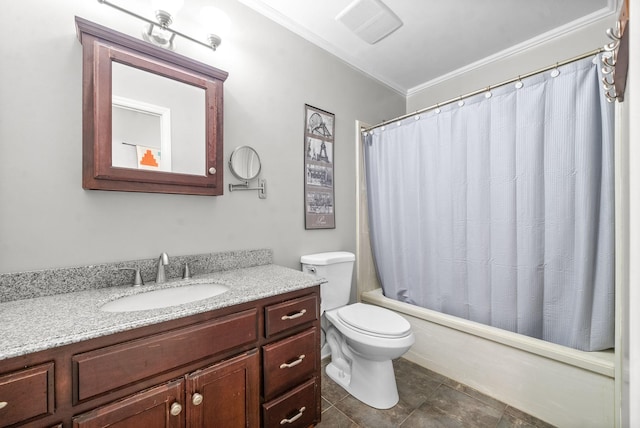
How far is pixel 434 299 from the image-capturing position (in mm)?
2012

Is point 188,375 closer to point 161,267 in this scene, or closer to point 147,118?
point 161,267

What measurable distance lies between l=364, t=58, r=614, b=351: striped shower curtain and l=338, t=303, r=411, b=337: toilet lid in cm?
52

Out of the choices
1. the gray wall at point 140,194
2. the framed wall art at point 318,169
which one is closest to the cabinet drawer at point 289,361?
the gray wall at point 140,194

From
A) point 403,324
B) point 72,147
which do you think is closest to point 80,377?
point 72,147

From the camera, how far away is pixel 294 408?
4.07ft

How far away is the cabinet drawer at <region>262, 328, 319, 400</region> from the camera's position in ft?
3.74

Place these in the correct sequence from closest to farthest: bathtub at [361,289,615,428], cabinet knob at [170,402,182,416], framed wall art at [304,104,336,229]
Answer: cabinet knob at [170,402,182,416], bathtub at [361,289,615,428], framed wall art at [304,104,336,229]

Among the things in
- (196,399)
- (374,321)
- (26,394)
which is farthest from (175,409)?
(374,321)

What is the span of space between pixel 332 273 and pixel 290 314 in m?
0.69

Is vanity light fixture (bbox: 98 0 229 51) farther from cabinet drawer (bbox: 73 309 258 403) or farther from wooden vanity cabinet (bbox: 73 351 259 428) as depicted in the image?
wooden vanity cabinet (bbox: 73 351 259 428)

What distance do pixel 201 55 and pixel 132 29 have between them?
32cm

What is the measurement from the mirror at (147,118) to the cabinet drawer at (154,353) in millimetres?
714

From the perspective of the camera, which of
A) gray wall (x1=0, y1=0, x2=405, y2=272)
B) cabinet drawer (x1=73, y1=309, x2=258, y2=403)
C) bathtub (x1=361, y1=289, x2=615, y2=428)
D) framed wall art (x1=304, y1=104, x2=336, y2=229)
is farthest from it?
framed wall art (x1=304, y1=104, x2=336, y2=229)

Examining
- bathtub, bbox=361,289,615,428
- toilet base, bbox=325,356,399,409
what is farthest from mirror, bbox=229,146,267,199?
bathtub, bbox=361,289,615,428
